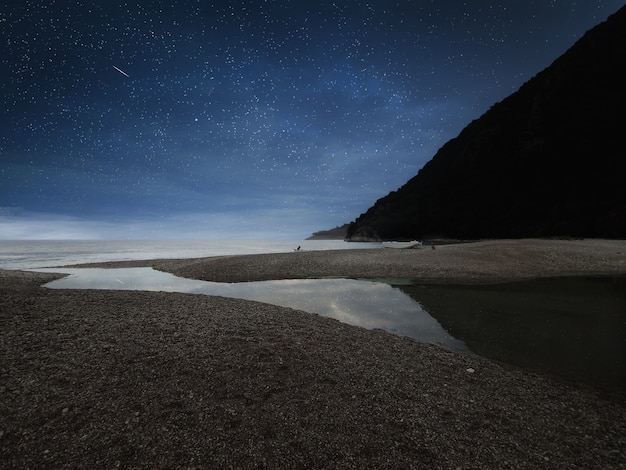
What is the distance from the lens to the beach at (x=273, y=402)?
15.5 ft

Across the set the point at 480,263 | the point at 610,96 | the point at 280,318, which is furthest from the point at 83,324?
the point at 610,96

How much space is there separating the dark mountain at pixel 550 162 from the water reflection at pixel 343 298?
229ft

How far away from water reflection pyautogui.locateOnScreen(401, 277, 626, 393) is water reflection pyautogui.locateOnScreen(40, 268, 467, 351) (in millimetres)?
860

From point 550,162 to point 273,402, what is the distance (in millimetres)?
128767

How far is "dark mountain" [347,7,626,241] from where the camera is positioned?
258 ft

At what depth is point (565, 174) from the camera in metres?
92.9

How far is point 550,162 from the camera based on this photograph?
101 m

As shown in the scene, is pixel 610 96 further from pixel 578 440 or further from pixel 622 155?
pixel 578 440

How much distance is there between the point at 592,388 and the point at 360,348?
18.4 ft

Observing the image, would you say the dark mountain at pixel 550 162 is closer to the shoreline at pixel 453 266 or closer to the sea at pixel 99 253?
the shoreline at pixel 453 266

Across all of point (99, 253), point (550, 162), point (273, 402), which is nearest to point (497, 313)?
point (273, 402)

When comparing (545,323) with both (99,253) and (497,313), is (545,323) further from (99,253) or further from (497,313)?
(99,253)

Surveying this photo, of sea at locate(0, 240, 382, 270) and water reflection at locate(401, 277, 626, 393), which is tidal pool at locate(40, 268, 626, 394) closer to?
water reflection at locate(401, 277, 626, 393)

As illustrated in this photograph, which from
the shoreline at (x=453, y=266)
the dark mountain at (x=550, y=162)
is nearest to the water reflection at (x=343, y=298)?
the shoreline at (x=453, y=266)
